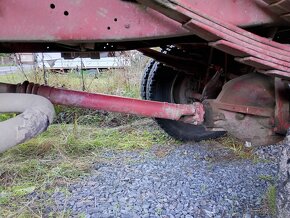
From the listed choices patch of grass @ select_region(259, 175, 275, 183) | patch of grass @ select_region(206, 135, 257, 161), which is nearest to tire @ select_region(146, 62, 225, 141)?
patch of grass @ select_region(206, 135, 257, 161)

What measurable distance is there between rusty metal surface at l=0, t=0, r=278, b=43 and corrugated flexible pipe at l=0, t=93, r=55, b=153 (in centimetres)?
27

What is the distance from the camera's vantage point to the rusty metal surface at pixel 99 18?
1.35 m

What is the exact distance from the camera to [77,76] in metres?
5.43

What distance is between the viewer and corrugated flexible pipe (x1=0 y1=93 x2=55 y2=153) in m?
1.30

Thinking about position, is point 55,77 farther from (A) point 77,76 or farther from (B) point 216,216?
(B) point 216,216

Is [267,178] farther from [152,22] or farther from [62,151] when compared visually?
[62,151]

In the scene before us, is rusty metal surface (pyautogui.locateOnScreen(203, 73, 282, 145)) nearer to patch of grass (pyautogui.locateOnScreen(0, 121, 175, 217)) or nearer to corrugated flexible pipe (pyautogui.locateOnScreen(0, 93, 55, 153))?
corrugated flexible pipe (pyautogui.locateOnScreen(0, 93, 55, 153))

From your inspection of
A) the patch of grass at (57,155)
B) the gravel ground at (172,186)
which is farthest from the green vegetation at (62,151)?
the gravel ground at (172,186)

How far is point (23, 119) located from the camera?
1.35m

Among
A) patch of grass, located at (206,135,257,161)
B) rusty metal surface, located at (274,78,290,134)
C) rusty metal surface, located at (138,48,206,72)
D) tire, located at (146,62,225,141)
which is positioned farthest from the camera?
tire, located at (146,62,225,141)

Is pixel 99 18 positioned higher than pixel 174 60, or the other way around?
pixel 99 18

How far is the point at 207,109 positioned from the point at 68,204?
0.96 metres

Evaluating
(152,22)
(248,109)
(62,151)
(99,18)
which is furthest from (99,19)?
(62,151)

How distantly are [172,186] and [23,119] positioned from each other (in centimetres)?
118
